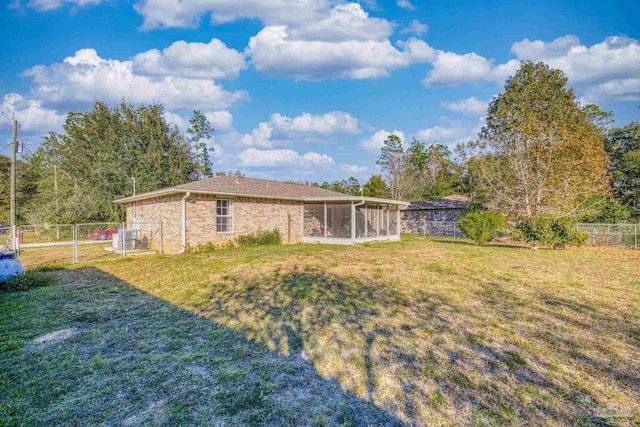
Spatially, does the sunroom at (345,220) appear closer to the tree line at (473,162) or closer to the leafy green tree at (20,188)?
the tree line at (473,162)

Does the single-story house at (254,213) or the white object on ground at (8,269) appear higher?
the single-story house at (254,213)

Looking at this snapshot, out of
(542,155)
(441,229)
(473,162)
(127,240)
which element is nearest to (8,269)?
(127,240)

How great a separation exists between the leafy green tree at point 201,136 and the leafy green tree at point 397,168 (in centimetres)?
2134

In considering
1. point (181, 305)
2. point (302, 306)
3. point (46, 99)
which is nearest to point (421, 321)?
point (302, 306)

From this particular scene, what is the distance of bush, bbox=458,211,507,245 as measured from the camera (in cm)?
1600

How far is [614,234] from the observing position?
15.7m

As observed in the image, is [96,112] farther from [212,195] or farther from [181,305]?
[181,305]

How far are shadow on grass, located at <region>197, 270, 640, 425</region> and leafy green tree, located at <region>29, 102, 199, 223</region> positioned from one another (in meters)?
22.7

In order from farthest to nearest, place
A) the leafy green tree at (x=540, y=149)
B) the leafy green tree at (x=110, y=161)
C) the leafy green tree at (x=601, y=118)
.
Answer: the leafy green tree at (x=601, y=118), the leafy green tree at (x=110, y=161), the leafy green tree at (x=540, y=149)

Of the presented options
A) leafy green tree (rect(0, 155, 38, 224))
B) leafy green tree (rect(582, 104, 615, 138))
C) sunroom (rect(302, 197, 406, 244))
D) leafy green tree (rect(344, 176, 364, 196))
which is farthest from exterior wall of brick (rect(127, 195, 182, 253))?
Answer: leafy green tree (rect(582, 104, 615, 138))

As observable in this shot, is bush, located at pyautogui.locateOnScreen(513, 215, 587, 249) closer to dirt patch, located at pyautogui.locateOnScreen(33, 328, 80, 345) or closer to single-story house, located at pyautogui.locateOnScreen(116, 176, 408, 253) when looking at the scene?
single-story house, located at pyautogui.locateOnScreen(116, 176, 408, 253)

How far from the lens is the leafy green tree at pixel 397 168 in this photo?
3866cm

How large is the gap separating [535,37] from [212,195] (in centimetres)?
1804

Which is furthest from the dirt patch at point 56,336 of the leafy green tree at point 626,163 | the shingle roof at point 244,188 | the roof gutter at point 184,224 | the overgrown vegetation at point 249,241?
the leafy green tree at point 626,163
